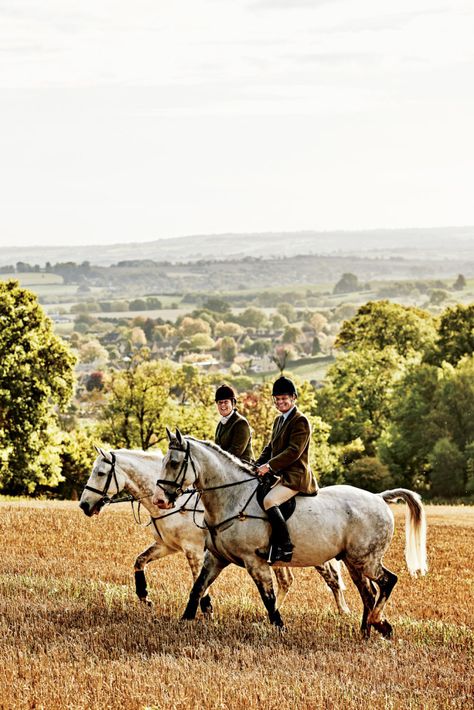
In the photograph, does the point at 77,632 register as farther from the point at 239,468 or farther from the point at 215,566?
the point at 239,468

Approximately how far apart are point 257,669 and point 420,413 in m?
51.1

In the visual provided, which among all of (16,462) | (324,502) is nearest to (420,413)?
(16,462)

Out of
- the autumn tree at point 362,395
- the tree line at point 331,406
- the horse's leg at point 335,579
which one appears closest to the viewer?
the horse's leg at point 335,579

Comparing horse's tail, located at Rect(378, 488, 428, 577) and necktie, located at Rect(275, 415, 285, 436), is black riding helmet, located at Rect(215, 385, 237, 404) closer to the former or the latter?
necktie, located at Rect(275, 415, 285, 436)

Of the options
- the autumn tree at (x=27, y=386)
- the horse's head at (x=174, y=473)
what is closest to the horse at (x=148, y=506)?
the horse's head at (x=174, y=473)

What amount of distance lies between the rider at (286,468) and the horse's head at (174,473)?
2.92 feet

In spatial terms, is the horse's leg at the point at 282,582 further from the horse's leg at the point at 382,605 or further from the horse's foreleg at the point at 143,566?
the horse's leg at the point at 382,605

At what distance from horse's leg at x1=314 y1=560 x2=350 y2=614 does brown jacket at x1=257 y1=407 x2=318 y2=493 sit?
1.95 m

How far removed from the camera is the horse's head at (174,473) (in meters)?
12.9

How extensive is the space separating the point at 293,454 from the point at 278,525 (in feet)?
2.88

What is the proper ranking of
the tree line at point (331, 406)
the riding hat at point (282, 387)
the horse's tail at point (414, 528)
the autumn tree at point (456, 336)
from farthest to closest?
the autumn tree at point (456, 336), the tree line at point (331, 406), the horse's tail at point (414, 528), the riding hat at point (282, 387)

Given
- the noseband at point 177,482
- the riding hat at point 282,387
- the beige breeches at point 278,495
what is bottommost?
the beige breeches at point 278,495

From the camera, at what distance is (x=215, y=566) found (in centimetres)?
1341

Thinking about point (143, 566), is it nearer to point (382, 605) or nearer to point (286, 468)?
point (286, 468)
